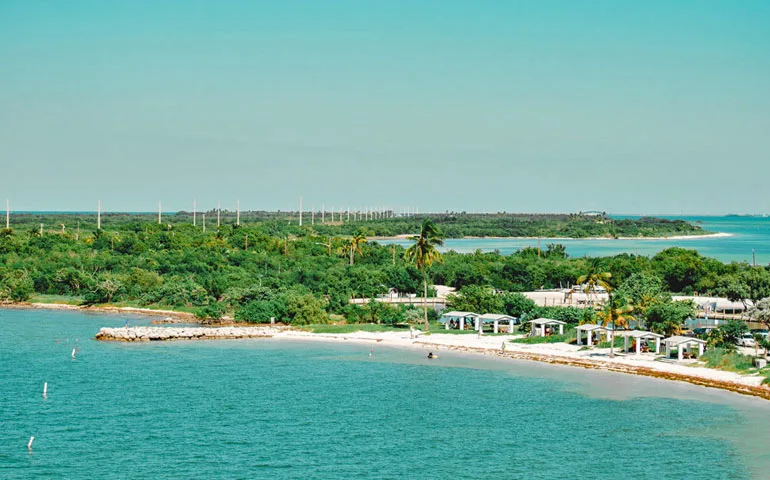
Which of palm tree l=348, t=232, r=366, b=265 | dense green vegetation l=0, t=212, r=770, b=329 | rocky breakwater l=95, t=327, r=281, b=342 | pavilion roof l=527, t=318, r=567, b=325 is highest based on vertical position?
palm tree l=348, t=232, r=366, b=265

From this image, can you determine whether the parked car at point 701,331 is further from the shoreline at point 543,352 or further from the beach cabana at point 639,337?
the shoreline at point 543,352

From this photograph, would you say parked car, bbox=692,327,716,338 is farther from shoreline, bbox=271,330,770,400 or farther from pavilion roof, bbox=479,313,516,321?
pavilion roof, bbox=479,313,516,321

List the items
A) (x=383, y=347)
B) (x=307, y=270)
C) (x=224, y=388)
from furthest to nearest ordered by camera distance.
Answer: (x=307, y=270) → (x=383, y=347) → (x=224, y=388)

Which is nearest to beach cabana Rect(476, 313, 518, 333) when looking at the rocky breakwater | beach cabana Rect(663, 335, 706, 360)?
beach cabana Rect(663, 335, 706, 360)

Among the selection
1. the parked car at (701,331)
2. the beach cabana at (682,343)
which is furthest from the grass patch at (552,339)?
the beach cabana at (682,343)

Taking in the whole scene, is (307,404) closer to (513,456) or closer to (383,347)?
(513,456)

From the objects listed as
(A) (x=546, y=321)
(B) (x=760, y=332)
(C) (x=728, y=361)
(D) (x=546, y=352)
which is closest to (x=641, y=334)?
(C) (x=728, y=361)

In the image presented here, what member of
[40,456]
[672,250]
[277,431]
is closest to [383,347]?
[277,431]
